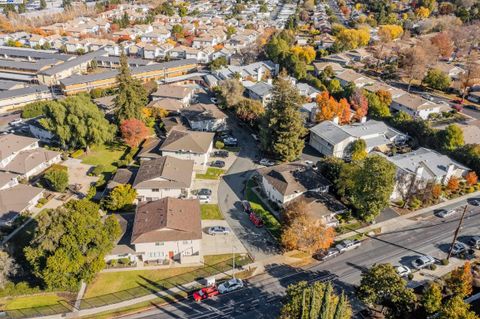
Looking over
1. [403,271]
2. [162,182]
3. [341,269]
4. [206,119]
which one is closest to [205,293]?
[341,269]

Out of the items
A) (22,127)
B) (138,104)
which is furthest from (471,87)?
(22,127)

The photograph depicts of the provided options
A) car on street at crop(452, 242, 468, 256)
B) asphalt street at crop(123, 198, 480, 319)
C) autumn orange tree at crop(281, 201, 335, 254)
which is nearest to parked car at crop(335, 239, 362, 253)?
asphalt street at crop(123, 198, 480, 319)

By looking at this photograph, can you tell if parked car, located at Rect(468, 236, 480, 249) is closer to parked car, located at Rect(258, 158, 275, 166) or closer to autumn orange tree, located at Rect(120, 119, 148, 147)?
parked car, located at Rect(258, 158, 275, 166)

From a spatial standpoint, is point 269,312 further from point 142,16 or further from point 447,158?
point 142,16

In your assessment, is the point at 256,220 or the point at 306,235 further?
the point at 256,220

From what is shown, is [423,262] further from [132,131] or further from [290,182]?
[132,131]
